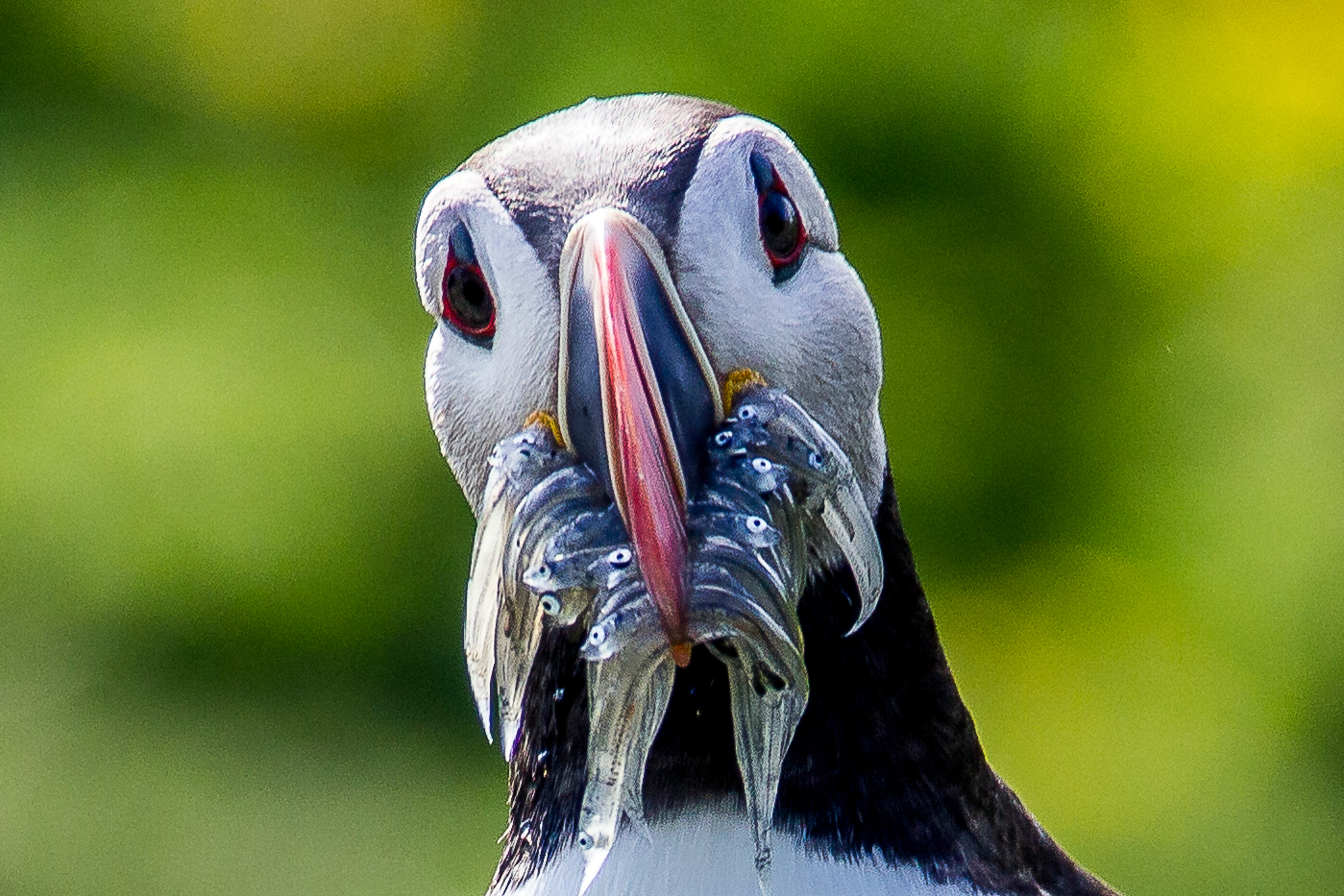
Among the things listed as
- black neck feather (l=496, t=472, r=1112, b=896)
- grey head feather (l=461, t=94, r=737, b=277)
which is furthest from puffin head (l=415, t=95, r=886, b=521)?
black neck feather (l=496, t=472, r=1112, b=896)

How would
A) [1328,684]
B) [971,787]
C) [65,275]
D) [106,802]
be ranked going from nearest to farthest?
[971,787] < [1328,684] < [106,802] < [65,275]

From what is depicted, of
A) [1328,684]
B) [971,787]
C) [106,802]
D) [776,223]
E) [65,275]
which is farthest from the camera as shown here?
[65,275]

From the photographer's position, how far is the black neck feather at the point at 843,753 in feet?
6.19

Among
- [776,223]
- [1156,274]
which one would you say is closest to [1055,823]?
[1156,274]

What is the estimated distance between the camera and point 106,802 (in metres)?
5.37

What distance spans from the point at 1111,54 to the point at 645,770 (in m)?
4.17

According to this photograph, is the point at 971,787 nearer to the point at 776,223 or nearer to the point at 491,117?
the point at 776,223

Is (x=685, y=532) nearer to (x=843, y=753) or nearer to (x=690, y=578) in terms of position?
(x=690, y=578)

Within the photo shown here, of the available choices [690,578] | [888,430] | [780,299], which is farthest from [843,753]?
[888,430]

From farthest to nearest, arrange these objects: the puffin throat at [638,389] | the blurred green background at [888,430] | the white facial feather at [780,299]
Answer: the blurred green background at [888,430] < the white facial feather at [780,299] < the puffin throat at [638,389]

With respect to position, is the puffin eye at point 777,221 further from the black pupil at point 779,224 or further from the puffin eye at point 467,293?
the puffin eye at point 467,293

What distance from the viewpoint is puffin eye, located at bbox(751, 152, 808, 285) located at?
72.6 inches

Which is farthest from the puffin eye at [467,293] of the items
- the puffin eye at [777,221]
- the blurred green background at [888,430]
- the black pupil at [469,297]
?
the blurred green background at [888,430]

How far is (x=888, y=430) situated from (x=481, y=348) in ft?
12.3
